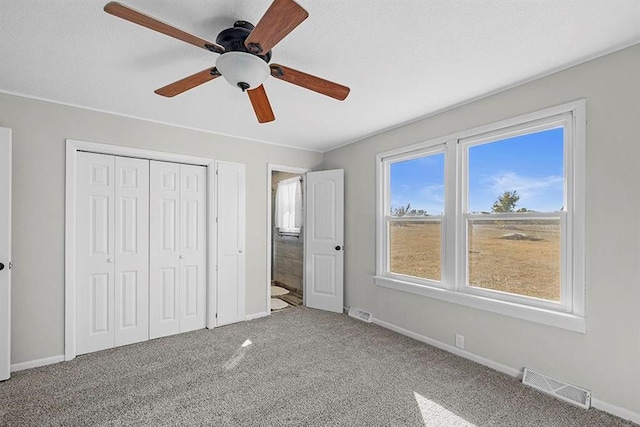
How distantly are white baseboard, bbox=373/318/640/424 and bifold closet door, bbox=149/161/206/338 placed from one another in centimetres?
227

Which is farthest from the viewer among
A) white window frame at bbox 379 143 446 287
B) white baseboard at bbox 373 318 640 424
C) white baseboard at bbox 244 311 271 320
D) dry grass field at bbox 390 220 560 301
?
white baseboard at bbox 244 311 271 320

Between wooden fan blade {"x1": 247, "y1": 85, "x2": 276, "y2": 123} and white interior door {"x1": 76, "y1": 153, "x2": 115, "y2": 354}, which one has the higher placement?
wooden fan blade {"x1": 247, "y1": 85, "x2": 276, "y2": 123}

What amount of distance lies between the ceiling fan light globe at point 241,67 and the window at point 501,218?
208 centimetres

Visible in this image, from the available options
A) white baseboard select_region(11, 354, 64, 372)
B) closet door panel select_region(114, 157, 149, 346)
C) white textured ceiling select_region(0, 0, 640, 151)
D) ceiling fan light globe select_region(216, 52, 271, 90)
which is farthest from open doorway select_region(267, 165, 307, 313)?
ceiling fan light globe select_region(216, 52, 271, 90)

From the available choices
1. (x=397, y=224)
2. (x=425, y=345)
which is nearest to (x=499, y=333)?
(x=425, y=345)

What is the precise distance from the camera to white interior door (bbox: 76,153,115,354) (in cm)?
302

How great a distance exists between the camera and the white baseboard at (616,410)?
1935mm

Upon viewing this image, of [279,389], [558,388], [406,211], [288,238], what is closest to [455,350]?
[558,388]

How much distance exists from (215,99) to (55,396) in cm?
266

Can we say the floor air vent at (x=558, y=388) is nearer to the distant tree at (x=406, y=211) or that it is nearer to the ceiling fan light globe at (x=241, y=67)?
the distant tree at (x=406, y=211)

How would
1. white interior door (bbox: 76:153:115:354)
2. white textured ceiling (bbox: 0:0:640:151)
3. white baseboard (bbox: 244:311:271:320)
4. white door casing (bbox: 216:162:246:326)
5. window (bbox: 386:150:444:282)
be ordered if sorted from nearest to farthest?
white textured ceiling (bbox: 0:0:640:151), white interior door (bbox: 76:153:115:354), window (bbox: 386:150:444:282), white door casing (bbox: 216:162:246:326), white baseboard (bbox: 244:311:271:320)

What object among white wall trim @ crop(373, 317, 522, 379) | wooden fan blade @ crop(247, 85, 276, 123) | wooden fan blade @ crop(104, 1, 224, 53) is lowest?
white wall trim @ crop(373, 317, 522, 379)

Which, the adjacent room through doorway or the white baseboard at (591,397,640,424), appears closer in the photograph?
the white baseboard at (591,397,640,424)

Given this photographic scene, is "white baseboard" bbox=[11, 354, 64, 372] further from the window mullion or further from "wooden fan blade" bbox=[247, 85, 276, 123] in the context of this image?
the window mullion
